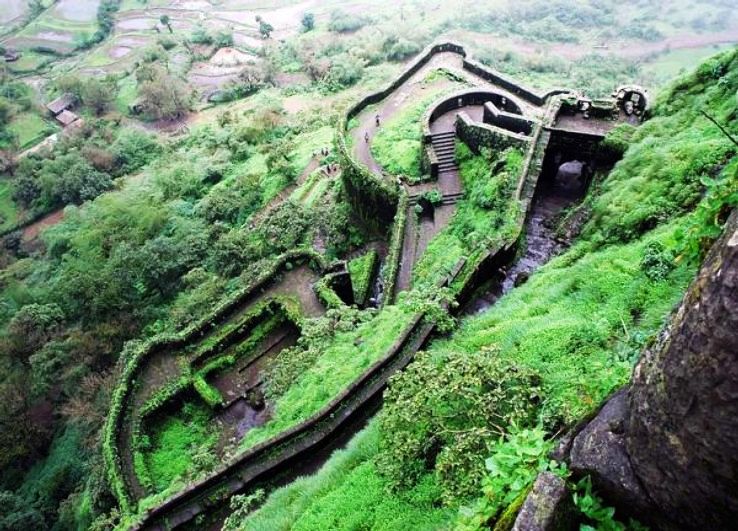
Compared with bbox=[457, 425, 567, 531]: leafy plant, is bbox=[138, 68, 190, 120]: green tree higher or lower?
lower

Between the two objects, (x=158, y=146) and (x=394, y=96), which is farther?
(x=158, y=146)

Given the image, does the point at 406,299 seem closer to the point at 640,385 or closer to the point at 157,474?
the point at 640,385

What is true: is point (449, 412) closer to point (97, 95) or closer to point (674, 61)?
point (674, 61)

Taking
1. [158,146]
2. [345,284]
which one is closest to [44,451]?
[345,284]

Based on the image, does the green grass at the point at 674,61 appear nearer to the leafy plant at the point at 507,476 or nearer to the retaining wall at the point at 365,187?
the retaining wall at the point at 365,187

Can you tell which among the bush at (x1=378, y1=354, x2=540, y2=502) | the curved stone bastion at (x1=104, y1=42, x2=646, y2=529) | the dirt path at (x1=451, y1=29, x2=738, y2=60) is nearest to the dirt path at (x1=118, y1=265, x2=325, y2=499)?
the curved stone bastion at (x1=104, y1=42, x2=646, y2=529)

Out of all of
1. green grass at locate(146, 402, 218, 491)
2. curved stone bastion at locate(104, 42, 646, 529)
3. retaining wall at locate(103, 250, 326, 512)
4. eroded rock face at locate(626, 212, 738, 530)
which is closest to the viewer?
eroded rock face at locate(626, 212, 738, 530)

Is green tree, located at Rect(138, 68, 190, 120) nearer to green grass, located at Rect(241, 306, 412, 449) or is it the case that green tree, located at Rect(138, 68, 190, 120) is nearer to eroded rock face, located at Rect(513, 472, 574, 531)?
green grass, located at Rect(241, 306, 412, 449)
